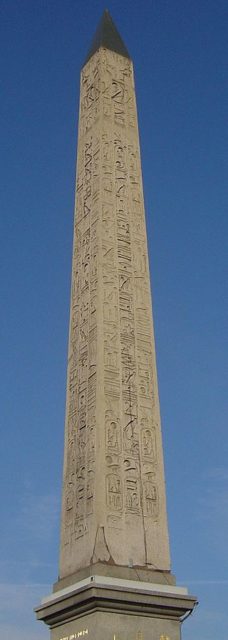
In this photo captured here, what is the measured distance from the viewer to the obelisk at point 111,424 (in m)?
10.9

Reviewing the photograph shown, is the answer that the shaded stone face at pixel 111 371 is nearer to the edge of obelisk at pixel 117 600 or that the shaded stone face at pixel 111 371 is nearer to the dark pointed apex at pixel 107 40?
the edge of obelisk at pixel 117 600

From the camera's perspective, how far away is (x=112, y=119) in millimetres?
14930

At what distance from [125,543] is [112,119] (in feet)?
23.7

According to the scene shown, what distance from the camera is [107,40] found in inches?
638

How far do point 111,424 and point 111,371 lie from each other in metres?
0.81

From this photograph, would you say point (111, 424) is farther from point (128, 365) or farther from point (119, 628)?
point (119, 628)

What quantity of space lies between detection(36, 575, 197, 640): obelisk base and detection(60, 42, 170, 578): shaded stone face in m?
0.43

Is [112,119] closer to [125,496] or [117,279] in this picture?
[117,279]

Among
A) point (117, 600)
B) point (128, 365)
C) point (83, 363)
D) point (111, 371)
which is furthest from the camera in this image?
point (83, 363)

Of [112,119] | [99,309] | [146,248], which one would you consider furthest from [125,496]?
[112,119]

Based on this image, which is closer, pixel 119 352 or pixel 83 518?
pixel 83 518

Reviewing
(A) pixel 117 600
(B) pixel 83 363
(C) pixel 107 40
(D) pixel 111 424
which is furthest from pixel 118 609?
(C) pixel 107 40

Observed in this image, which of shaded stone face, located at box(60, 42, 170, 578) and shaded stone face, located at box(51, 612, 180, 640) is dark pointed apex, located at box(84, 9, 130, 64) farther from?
shaded stone face, located at box(51, 612, 180, 640)

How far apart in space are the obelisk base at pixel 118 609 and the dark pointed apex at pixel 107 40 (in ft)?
31.6
